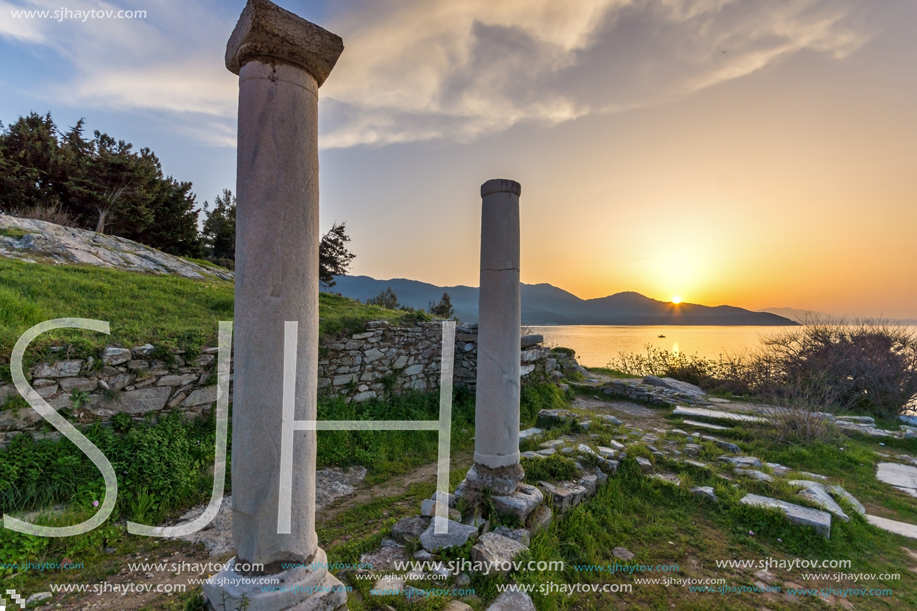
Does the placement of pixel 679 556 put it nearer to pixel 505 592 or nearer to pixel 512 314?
pixel 505 592

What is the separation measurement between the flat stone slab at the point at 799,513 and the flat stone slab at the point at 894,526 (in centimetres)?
76

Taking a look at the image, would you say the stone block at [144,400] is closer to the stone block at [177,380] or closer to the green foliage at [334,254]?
the stone block at [177,380]

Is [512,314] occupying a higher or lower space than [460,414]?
higher

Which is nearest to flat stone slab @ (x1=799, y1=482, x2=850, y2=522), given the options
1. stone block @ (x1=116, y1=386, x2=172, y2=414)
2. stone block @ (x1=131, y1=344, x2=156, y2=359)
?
stone block @ (x1=116, y1=386, x2=172, y2=414)

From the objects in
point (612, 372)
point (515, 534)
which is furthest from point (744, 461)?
point (612, 372)

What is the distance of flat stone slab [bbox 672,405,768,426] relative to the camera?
8271 mm

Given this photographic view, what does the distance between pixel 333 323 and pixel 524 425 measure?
14.4 feet

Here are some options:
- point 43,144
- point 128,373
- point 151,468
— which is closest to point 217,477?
point 151,468

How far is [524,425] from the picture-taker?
8.10m

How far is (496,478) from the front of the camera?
13.9 feet

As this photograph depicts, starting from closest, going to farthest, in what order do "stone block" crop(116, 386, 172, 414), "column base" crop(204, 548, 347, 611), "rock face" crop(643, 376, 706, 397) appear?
"column base" crop(204, 548, 347, 611)
"stone block" crop(116, 386, 172, 414)
"rock face" crop(643, 376, 706, 397)

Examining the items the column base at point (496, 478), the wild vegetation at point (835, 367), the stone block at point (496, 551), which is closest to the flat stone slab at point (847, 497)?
the wild vegetation at point (835, 367)

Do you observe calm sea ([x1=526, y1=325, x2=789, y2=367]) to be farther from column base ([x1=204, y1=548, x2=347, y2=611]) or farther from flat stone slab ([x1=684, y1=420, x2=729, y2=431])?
column base ([x1=204, y1=548, x2=347, y2=611])

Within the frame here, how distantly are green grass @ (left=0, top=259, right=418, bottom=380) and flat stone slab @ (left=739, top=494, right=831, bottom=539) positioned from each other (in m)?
6.37
